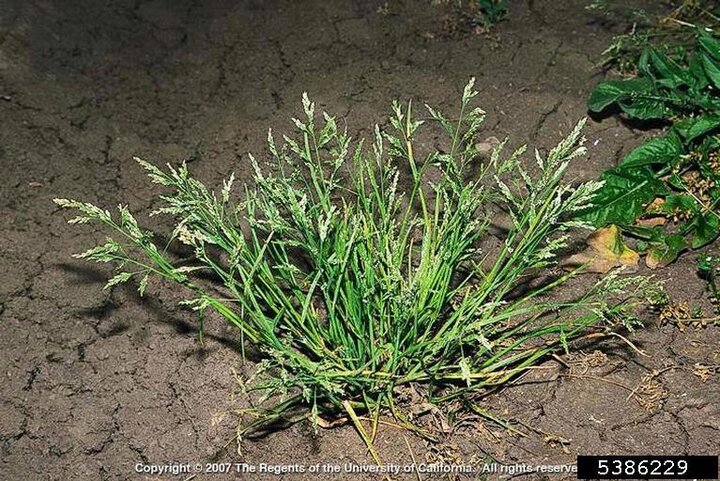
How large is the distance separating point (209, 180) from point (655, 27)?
70.5 inches

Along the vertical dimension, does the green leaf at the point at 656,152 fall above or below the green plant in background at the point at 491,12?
below

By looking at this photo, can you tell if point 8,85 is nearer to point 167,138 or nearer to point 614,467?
point 167,138

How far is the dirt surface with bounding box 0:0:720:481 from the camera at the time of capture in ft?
7.84

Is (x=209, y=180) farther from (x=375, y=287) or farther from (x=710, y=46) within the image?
(x=710, y=46)

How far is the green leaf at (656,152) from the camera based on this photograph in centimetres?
290

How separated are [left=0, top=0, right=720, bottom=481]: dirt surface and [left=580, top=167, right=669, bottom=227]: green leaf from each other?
205 mm

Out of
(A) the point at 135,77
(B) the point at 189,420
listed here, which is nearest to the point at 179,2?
(A) the point at 135,77

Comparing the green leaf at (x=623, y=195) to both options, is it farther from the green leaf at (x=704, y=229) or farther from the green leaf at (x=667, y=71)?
the green leaf at (x=667, y=71)

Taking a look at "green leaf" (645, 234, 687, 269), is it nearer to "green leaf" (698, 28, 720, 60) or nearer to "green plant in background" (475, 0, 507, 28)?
"green leaf" (698, 28, 720, 60)

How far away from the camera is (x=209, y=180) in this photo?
308cm

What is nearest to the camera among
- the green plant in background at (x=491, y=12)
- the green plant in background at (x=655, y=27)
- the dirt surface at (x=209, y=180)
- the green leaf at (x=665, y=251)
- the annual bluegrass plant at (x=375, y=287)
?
the annual bluegrass plant at (x=375, y=287)

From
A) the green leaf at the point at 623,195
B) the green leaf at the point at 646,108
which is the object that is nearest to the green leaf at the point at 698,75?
the green leaf at the point at 646,108

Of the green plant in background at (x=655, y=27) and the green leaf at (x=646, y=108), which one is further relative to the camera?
the green plant in background at (x=655, y=27)

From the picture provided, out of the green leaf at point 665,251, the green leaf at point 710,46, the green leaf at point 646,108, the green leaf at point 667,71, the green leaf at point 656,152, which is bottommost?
the green leaf at point 665,251
